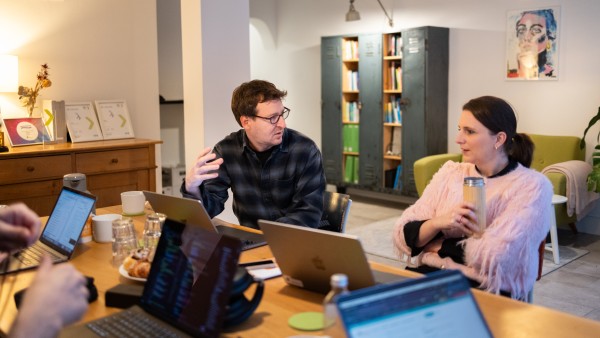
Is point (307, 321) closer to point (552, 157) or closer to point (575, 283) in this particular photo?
point (575, 283)

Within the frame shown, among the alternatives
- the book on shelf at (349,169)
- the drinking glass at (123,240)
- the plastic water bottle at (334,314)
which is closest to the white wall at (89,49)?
the book on shelf at (349,169)

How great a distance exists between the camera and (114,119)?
5.62m

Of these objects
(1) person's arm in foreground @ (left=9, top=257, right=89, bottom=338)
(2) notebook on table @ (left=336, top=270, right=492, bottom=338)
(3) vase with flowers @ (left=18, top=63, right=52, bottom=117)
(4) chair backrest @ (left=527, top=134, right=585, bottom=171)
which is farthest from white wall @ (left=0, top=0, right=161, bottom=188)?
(2) notebook on table @ (left=336, top=270, right=492, bottom=338)

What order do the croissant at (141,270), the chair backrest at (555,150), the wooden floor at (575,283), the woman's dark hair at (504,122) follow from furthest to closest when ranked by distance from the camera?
the chair backrest at (555,150), the wooden floor at (575,283), the woman's dark hair at (504,122), the croissant at (141,270)

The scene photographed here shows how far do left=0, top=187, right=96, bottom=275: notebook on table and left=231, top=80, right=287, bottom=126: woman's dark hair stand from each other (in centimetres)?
88

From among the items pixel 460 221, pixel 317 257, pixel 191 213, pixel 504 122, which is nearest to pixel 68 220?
pixel 191 213

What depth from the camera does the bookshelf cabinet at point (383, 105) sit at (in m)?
6.58

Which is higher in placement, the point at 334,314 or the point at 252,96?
the point at 252,96

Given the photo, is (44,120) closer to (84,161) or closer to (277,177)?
(84,161)

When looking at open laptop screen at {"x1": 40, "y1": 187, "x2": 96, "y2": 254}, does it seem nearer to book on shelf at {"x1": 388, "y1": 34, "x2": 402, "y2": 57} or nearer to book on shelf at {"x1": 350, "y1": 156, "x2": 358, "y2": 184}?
book on shelf at {"x1": 388, "y1": 34, "x2": 402, "y2": 57}

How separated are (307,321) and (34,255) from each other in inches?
47.2

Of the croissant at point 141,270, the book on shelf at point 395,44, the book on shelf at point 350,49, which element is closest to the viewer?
the croissant at point 141,270

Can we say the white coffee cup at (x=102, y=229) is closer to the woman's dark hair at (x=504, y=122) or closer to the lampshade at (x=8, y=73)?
the woman's dark hair at (x=504, y=122)

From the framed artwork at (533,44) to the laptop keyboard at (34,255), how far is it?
492cm
